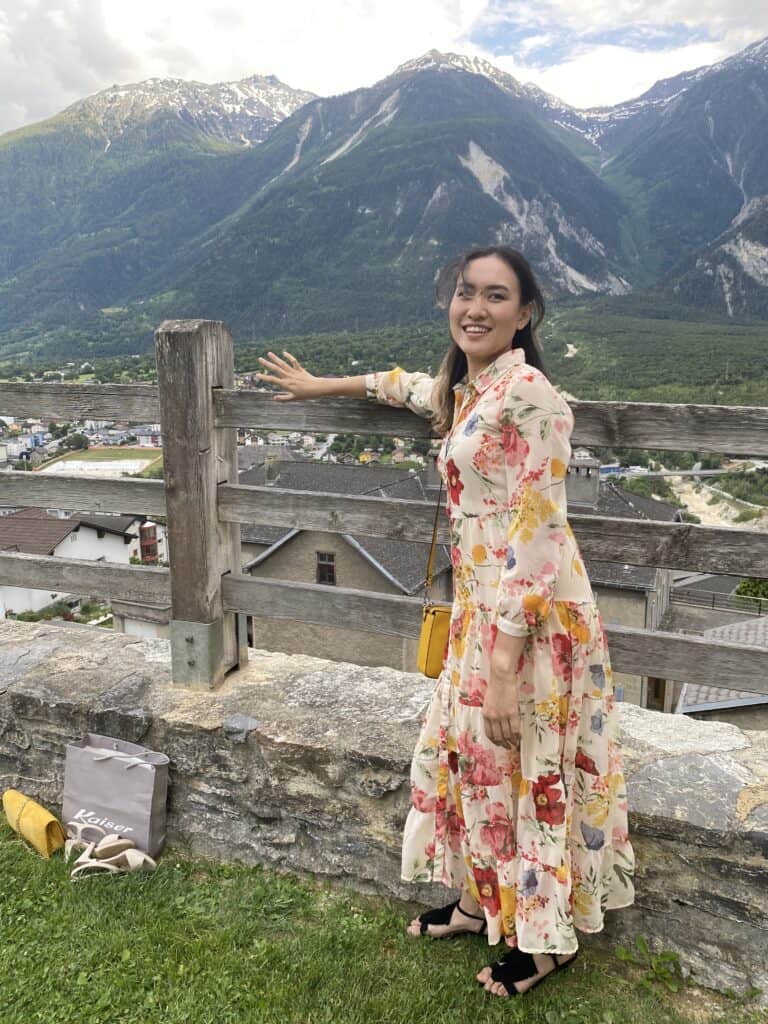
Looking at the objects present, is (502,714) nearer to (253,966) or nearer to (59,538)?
(253,966)

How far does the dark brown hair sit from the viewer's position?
222 centimetres

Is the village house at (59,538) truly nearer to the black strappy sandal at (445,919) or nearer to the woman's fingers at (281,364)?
the woman's fingers at (281,364)

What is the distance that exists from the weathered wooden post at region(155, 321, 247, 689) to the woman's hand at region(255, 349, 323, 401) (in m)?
0.31

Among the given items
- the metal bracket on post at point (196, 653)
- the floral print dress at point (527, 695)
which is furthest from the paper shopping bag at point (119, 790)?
the floral print dress at point (527, 695)

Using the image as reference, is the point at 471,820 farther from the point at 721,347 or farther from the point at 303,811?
the point at 721,347

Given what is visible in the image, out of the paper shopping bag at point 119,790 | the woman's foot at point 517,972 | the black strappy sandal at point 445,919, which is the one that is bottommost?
the black strappy sandal at point 445,919

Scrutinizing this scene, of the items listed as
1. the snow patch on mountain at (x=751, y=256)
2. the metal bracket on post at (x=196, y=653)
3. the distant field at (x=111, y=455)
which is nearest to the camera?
the metal bracket on post at (x=196, y=653)

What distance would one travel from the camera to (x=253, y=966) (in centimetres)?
244

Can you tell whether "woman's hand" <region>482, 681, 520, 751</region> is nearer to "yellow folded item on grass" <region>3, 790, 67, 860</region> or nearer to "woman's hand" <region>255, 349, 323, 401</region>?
"woman's hand" <region>255, 349, 323, 401</region>

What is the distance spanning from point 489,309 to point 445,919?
200 centimetres

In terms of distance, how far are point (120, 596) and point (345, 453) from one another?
44.2m

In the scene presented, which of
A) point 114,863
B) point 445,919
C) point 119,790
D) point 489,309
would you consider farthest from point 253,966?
point 489,309

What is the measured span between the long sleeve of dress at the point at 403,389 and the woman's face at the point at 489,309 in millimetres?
361

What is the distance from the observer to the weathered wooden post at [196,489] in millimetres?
2969
